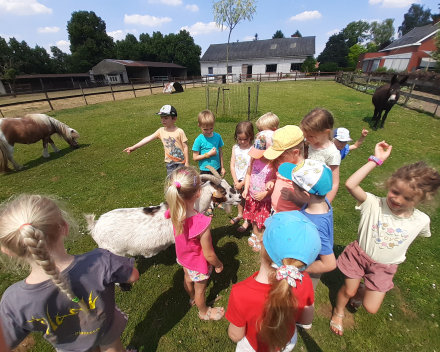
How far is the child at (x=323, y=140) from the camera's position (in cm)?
270

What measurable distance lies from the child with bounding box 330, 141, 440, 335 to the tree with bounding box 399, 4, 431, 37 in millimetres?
126468

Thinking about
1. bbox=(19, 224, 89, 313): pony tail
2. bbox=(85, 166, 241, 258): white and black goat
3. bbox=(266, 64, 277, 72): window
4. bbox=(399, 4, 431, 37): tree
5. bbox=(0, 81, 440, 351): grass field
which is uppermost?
bbox=(399, 4, 431, 37): tree

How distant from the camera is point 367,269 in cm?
231

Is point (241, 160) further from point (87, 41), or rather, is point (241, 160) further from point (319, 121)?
point (87, 41)

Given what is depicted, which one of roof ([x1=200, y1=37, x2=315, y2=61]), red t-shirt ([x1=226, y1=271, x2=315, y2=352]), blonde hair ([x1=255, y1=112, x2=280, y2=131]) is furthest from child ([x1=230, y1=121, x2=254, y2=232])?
roof ([x1=200, y1=37, x2=315, y2=61])

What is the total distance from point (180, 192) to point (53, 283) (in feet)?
3.69

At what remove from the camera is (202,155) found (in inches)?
159

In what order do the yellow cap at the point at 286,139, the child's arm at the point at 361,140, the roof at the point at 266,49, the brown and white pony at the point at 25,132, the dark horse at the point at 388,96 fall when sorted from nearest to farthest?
the yellow cap at the point at 286,139
the child's arm at the point at 361,140
the brown and white pony at the point at 25,132
the dark horse at the point at 388,96
the roof at the point at 266,49

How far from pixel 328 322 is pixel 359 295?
556 millimetres

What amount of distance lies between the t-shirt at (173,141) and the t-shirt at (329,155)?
2.59m

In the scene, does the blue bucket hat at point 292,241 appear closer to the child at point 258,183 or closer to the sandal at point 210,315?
the child at point 258,183

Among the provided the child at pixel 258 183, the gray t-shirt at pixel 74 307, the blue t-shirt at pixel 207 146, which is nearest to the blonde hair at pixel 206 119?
the blue t-shirt at pixel 207 146

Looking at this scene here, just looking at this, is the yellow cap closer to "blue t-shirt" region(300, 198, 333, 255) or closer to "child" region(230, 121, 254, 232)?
A: "blue t-shirt" region(300, 198, 333, 255)

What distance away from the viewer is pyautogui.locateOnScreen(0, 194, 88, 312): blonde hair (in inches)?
45.4
